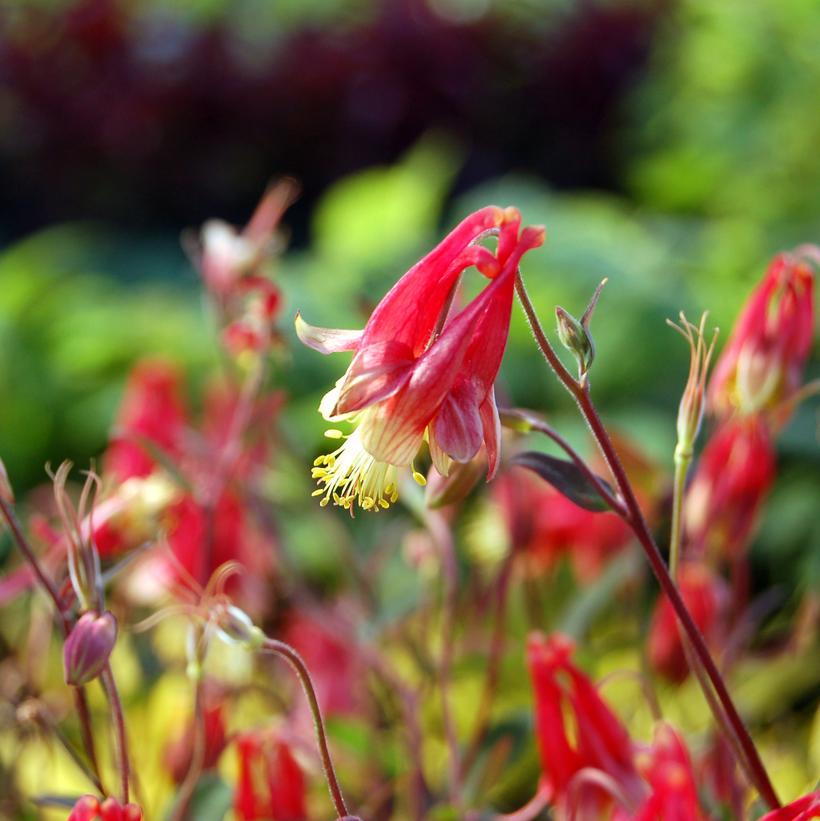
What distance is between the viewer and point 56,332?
7.72ft

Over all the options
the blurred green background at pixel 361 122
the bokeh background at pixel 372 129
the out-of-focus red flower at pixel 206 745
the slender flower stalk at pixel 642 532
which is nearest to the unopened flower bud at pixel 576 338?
the slender flower stalk at pixel 642 532

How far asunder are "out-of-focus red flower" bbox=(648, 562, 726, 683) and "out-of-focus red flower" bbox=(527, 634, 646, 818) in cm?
12

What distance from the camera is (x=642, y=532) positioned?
1.61 ft

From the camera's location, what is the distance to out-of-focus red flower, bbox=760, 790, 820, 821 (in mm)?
469

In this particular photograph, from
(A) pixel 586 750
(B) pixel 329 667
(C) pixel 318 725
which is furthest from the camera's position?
(B) pixel 329 667

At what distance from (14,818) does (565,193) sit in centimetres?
379

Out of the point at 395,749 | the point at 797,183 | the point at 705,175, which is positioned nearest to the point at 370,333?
the point at 395,749

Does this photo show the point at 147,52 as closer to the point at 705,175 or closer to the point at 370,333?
the point at 705,175

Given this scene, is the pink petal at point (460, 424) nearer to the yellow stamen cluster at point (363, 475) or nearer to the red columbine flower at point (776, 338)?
the yellow stamen cluster at point (363, 475)

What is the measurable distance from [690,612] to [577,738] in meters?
0.15

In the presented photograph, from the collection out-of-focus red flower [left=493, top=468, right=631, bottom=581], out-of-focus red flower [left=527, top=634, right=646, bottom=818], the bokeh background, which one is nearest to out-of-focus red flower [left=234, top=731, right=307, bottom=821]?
out-of-focus red flower [left=527, top=634, right=646, bottom=818]

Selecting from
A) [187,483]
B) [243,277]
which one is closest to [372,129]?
[243,277]

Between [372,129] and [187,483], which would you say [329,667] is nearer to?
[187,483]

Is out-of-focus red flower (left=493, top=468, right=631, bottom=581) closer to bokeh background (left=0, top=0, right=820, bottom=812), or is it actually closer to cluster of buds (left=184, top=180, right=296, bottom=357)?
cluster of buds (left=184, top=180, right=296, bottom=357)
